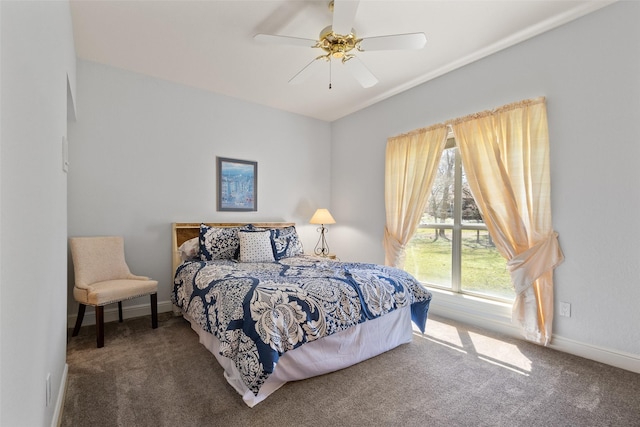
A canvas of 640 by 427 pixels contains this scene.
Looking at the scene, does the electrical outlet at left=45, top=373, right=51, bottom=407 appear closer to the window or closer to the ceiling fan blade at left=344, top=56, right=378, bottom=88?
the ceiling fan blade at left=344, top=56, right=378, bottom=88

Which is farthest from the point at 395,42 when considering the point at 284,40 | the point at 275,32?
the point at 275,32

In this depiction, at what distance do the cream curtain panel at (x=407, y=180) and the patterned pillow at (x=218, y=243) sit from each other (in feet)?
6.45

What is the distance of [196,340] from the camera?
2820 mm

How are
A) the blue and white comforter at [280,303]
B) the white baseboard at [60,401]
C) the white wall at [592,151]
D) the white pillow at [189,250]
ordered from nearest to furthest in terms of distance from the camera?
the white baseboard at [60,401], the blue and white comforter at [280,303], the white wall at [592,151], the white pillow at [189,250]

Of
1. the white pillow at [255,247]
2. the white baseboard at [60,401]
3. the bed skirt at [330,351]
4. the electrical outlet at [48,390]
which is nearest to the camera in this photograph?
the electrical outlet at [48,390]

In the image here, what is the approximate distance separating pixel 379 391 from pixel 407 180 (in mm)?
2506

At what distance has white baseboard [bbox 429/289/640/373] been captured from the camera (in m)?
2.33

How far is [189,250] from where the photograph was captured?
3512 mm

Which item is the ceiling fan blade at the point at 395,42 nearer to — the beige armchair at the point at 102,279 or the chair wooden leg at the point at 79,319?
the beige armchair at the point at 102,279

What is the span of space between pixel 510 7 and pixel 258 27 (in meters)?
2.06

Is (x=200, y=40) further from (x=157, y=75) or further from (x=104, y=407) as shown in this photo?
(x=104, y=407)

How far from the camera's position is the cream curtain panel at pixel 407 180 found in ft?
11.8

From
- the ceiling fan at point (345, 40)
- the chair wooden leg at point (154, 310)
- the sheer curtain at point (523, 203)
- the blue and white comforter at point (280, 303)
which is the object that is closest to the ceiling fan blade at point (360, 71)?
the ceiling fan at point (345, 40)

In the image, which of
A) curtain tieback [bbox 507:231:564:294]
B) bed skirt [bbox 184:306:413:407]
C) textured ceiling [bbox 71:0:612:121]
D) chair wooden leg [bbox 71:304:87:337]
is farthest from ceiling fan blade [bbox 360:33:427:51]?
chair wooden leg [bbox 71:304:87:337]
